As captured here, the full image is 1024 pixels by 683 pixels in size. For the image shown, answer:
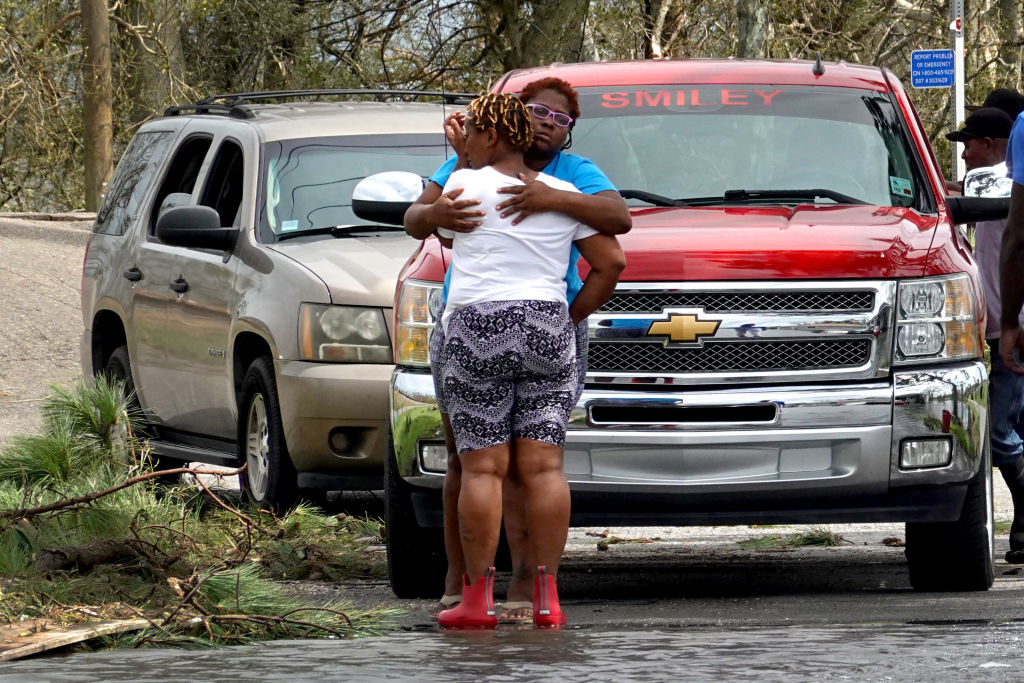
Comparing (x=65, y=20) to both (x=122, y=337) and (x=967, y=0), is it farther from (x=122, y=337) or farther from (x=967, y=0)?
(x=122, y=337)

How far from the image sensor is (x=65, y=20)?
86.2 ft

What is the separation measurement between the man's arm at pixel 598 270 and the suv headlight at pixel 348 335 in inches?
96.7

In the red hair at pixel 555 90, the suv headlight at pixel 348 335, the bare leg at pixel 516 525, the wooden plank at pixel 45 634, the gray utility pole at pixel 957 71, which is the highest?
the gray utility pole at pixel 957 71

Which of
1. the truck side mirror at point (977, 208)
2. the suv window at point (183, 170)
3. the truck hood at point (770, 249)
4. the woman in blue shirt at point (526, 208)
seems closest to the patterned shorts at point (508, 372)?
the woman in blue shirt at point (526, 208)

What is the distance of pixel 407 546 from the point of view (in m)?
6.45

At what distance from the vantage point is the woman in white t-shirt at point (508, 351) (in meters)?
5.44

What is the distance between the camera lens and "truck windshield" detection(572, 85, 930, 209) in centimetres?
696

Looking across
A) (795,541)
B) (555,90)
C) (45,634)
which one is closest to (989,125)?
(795,541)

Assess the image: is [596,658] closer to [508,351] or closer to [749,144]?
[508,351]

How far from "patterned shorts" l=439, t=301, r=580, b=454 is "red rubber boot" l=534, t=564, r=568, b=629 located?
1.24 ft

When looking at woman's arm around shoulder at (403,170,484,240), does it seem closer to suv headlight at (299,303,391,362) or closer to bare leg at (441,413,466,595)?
bare leg at (441,413,466,595)

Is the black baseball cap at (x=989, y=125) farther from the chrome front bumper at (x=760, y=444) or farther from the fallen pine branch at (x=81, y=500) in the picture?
the fallen pine branch at (x=81, y=500)

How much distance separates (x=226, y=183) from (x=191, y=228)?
0.84m

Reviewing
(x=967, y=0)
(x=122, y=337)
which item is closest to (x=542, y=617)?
(x=122, y=337)
